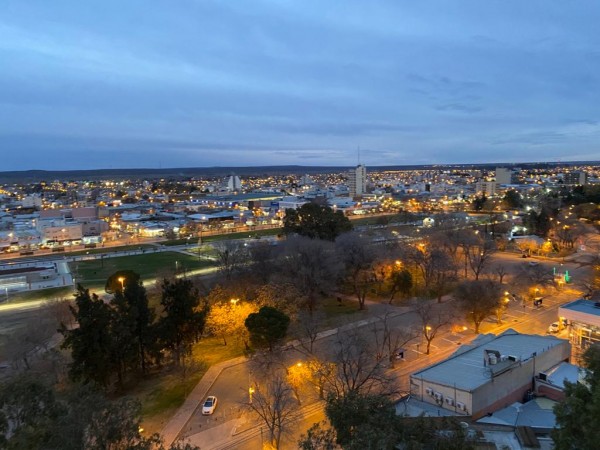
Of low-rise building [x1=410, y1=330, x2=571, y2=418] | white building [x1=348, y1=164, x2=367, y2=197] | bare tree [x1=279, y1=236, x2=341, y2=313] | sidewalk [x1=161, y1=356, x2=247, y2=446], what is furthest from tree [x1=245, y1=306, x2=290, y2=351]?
white building [x1=348, y1=164, x2=367, y2=197]

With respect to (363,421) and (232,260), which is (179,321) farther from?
(363,421)

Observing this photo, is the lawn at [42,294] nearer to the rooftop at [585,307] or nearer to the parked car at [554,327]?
the parked car at [554,327]

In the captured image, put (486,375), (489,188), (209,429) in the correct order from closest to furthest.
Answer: (209,429), (486,375), (489,188)

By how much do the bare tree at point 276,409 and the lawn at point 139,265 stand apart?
65.2 ft

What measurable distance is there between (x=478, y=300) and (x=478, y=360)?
21.3 feet

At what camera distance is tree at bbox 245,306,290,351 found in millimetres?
17000

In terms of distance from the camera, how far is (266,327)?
16984 mm

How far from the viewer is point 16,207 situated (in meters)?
88.1

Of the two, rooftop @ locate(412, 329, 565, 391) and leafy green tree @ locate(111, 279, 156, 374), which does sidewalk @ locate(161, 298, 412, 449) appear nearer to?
leafy green tree @ locate(111, 279, 156, 374)

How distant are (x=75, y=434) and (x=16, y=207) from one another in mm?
98267

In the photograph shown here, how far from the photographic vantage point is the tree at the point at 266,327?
669 inches

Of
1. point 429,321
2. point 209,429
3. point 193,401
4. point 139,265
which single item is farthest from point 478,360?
point 139,265

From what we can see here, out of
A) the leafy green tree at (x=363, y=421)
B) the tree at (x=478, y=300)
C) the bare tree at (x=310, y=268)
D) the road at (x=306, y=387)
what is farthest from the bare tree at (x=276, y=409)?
the tree at (x=478, y=300)

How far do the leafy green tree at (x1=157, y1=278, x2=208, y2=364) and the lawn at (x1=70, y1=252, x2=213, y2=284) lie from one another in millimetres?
14997
